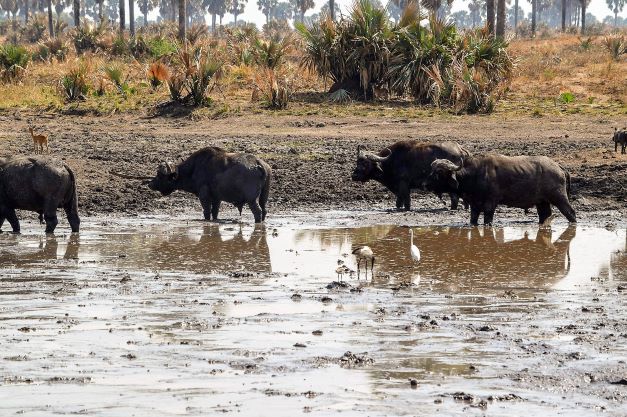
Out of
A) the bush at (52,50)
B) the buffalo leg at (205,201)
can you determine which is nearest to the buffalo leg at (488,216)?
the buffalo leg at (205,201)

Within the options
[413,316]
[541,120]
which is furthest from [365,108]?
[413,316]

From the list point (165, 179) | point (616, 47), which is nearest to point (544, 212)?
point (165, 179)

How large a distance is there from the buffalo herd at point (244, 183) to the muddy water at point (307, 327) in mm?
557

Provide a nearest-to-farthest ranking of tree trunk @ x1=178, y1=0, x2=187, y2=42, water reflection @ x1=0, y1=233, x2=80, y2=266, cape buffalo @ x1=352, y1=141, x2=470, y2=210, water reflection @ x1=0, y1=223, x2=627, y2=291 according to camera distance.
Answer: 1. water reflection @ x1=0, y1=223, x2=627, y2=291
2. water reflection @ x1=0, y1=233, x2=80, y2=266
3. cape buffalo @ x1=352, y1=141, x2=470, y2=210
4. tree trunk @ x1=178, y1=0, x2=187, y2=42

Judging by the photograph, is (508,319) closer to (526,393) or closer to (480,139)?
(526,393)

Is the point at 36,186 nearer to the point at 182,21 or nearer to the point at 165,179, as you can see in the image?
the point at 165,179

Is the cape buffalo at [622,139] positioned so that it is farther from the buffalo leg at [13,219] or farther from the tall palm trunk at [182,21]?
the tall palm trunk at [182,21]

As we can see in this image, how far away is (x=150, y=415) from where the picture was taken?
718cm

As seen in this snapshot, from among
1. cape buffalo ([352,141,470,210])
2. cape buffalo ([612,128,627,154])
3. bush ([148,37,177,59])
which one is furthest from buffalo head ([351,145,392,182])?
bush ([148,37,177,59])

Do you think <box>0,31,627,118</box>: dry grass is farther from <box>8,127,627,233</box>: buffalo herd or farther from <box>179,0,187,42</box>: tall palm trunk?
<box>8,127,627,233</box>: buffalo herd

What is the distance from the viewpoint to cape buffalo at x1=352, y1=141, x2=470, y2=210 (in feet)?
58.5

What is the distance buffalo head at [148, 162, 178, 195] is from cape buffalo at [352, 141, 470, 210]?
2857mm

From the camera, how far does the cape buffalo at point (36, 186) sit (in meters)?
15.0

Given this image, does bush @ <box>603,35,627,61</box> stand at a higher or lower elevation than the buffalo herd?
higher
